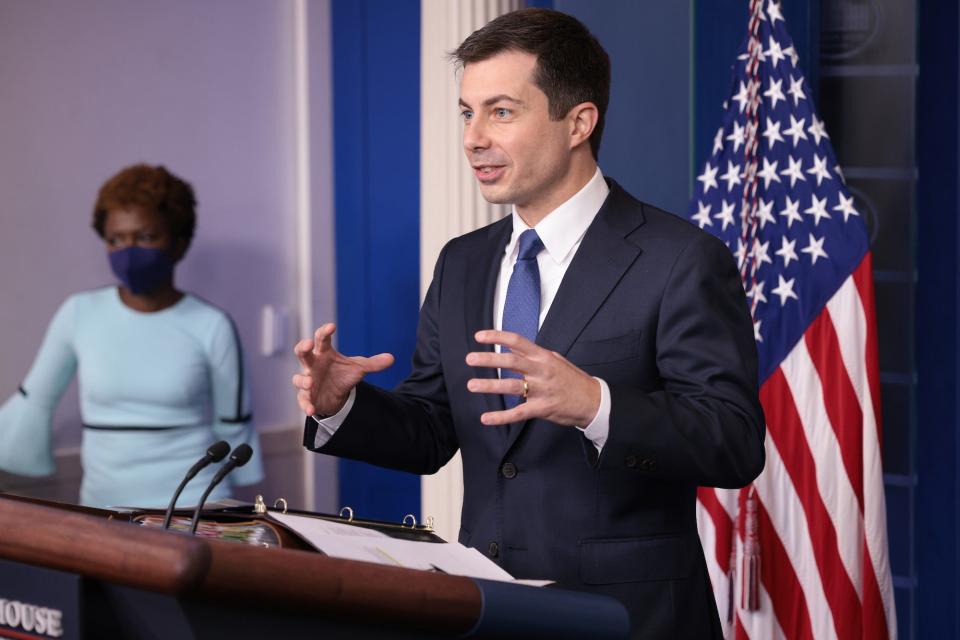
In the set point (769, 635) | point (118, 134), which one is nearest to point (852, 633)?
point (769, 635)

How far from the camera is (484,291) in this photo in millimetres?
1825

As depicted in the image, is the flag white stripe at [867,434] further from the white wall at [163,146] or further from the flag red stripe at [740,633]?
the white wall at [163,146]

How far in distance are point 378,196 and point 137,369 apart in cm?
138

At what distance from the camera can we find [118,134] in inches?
169

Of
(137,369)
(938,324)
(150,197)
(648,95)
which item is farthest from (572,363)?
(150,197)

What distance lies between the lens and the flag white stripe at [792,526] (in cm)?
278

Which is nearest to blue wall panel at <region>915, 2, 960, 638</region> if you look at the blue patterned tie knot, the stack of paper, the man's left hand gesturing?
the blue patterned tie knot

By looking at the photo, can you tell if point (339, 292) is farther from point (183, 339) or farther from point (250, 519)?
point (250, 519)

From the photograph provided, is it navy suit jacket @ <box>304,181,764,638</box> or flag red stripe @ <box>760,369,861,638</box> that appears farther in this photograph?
flag red stripe @ <box>760,369,861,638</box>

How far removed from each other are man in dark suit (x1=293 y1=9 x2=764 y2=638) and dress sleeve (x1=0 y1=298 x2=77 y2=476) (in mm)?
2178

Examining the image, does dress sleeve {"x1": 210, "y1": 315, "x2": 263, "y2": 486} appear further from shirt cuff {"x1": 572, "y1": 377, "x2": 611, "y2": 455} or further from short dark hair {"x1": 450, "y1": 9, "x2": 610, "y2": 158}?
shirt cuff {"x1": 572, "y1": 377, "x2": 611, "y2": 455}

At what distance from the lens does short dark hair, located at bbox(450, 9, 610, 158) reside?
1.77m

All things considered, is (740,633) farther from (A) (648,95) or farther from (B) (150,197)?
(B) (150,197)

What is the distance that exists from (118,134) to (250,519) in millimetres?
3313
